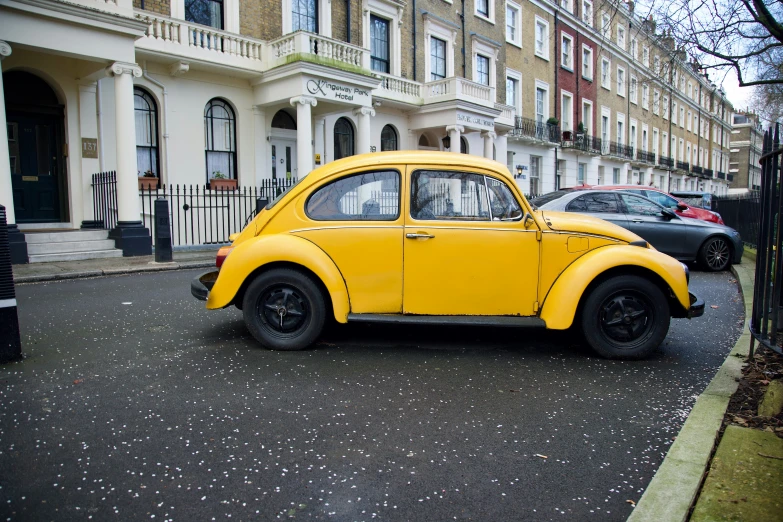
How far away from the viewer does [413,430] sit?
134 inches

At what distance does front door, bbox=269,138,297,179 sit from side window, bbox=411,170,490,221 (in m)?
14.2

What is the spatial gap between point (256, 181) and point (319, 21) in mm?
6113

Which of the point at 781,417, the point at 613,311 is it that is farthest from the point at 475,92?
the point at 781,417

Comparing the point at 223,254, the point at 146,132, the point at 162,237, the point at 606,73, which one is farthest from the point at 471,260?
the point at 606,73

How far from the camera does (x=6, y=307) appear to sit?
449cm

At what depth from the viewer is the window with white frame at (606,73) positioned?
38031 millimetres

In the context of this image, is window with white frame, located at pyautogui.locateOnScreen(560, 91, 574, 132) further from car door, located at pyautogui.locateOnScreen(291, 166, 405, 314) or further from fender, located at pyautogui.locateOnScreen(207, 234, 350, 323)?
fender, located at pyautogui.locateOnScreen(207, 234, 350, 323)

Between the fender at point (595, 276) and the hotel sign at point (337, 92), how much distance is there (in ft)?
43.6

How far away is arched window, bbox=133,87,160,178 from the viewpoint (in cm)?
1540

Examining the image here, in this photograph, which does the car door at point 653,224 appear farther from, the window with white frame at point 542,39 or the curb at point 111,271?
the window with white frame at point 542,39

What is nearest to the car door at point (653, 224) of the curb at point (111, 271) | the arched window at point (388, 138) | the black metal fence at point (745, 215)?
the black metal fence at point (745, 215)

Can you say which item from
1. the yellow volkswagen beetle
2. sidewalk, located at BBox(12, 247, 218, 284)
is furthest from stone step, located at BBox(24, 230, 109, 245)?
the yellow volkswagen beetle

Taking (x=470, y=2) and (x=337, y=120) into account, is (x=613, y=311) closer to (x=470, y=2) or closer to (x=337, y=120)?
(x=337, y=120)

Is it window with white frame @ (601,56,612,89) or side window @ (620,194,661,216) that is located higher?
window with white frame @ (601,56,612,89)
